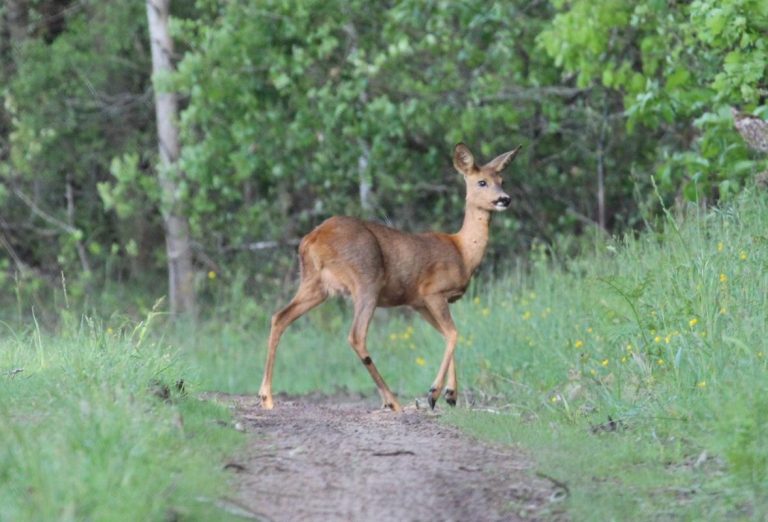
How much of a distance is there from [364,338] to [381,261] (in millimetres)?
652

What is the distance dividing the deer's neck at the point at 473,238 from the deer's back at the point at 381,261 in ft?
0.30

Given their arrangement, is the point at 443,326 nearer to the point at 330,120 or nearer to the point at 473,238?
the point at 473,238

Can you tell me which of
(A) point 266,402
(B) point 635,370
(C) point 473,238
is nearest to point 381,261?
(C) point 473,238

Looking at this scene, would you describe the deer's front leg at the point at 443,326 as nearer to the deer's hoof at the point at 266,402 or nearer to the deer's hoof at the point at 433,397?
the deer's hoof at the point at 433,397

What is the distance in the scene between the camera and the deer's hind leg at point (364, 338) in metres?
9.96

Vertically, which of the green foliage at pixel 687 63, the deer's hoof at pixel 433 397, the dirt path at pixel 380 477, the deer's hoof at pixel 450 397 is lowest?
the deer's hoof at pixel 450 397

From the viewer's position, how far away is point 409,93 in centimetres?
1703

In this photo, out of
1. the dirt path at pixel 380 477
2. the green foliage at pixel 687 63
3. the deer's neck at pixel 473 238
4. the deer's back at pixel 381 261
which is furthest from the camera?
the deer's neck at pixel 473 238

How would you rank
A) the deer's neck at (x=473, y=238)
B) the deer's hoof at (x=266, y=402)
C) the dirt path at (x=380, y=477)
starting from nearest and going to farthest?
the dirt path at (x=380, y=477), the deer's hoof at (x=266, y=402), the deer's neck at (x=473, y=238)

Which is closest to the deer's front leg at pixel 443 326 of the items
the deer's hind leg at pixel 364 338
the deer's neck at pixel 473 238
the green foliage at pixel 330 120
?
the deer's hind leg at pixel 364 338

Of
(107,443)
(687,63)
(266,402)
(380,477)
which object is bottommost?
(266,402)

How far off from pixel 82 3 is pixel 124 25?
1224 mm

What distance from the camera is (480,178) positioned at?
1132 cm

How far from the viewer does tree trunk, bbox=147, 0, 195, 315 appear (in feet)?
60.0
